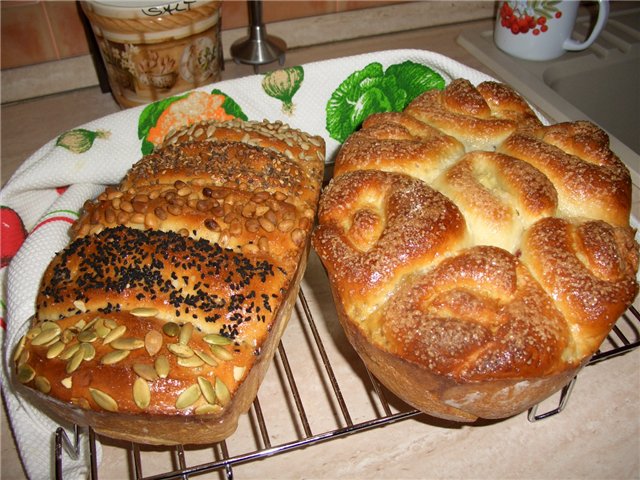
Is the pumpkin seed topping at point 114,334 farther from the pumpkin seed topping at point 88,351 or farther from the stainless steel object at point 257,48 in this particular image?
the stainless steel object at point 257,48

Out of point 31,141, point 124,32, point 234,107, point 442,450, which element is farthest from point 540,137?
point 31,141

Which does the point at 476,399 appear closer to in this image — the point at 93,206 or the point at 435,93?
the point at 435,93

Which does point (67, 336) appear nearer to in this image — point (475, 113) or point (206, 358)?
point (206, 358)

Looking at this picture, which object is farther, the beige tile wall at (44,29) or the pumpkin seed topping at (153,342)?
the beige tile wall at (44,29)

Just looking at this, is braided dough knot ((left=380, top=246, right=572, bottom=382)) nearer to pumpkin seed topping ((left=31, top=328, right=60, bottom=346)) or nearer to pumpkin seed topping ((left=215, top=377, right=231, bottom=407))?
pumpkin seed topping ((left=215, top=377, right=231, bottom=407))

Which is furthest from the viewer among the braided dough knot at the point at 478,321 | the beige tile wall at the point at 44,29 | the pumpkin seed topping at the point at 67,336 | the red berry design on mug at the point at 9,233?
the beige tile wall at the point at 44,29

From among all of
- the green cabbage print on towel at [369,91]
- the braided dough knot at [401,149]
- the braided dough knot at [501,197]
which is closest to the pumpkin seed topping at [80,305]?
the braided dough knot at [401,149]
